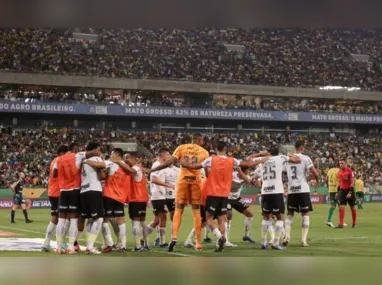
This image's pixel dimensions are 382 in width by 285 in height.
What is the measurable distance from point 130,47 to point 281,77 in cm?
1771

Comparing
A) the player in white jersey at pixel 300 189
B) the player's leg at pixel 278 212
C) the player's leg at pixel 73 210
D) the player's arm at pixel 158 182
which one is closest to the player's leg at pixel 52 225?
the player's leg at pixel 73 210

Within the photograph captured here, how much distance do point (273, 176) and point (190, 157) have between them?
7.52 feet

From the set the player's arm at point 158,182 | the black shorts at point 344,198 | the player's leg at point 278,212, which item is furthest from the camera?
the black shorts at point 344,198

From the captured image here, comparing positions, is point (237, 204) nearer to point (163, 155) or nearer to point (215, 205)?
point (163, 155)

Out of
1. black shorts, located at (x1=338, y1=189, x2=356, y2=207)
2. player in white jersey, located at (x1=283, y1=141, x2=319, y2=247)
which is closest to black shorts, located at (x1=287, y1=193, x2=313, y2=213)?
player in white jersey, located at (x1=283, y1=141, x2=319, y2=247)

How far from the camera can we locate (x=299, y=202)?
14727 millimetres

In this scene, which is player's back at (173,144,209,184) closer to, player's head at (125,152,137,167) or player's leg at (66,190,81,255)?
player's head at (125,152,137,167)

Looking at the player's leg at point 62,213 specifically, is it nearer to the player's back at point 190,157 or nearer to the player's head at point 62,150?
the player's head at point 62,150

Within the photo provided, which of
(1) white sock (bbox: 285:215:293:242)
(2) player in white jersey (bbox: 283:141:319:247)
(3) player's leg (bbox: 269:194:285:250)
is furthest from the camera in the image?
(2) player in white jersey (bbox: 283:141:319:247)

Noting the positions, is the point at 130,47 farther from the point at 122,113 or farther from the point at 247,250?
the point at 247,250

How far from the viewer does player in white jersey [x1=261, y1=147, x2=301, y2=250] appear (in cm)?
1370

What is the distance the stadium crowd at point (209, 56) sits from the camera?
61781 mm

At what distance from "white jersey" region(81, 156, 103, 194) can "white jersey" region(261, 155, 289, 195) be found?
3854 millimetres

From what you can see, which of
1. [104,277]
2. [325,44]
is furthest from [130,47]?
[104,277]
